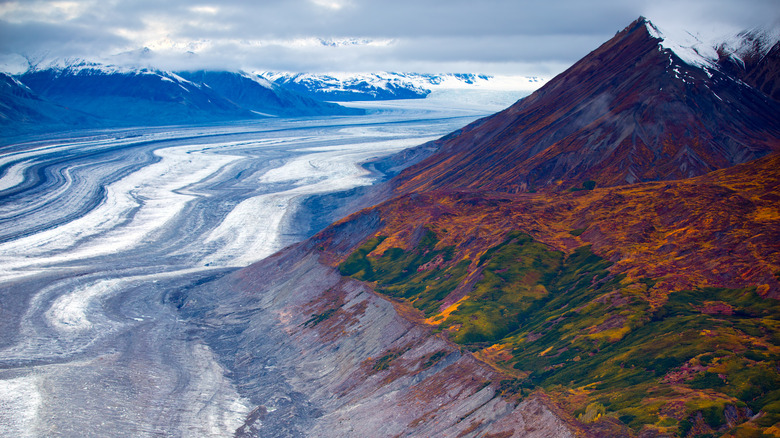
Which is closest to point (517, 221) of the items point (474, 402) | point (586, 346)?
point (586, 346)

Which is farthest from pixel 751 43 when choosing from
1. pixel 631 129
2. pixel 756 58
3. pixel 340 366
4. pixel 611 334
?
pixel 340 366

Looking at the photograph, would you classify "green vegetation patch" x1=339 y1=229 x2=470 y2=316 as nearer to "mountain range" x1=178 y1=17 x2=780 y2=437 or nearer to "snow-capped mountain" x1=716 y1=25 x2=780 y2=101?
"mountain range" x1=178 y1=17 x2=780 y2=437

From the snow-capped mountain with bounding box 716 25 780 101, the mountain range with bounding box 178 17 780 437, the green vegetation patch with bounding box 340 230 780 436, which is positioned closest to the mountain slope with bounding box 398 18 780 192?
the mountain range with bounding box 178 17 780 437

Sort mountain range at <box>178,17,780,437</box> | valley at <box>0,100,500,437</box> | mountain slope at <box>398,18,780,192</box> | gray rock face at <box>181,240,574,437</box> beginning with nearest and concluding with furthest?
1. mountain range at <box>178,17,780,437</box>
2. gray rock face at <box>181,240,574,437</box>
3. valley at <box>0,100,500,437</box>
4. mountain slope at <box>398,18,780,192</box>

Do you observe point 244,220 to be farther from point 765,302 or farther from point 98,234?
point 765,302

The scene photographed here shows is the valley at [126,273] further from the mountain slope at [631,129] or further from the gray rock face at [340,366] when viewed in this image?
the mountain slope at [631,129]

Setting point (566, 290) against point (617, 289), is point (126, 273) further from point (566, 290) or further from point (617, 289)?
point (617, 289)
